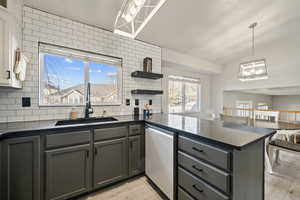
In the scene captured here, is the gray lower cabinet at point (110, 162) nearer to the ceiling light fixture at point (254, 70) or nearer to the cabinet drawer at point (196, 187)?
the cabinet drawer at point (196, 187)

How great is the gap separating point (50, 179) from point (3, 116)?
1.03 metres

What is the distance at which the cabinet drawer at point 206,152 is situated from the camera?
3.06 feet

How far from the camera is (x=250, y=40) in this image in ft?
11.1

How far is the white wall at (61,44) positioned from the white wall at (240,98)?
376 cm

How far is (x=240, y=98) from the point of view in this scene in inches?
210

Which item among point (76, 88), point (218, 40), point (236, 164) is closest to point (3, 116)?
point (76, 88)

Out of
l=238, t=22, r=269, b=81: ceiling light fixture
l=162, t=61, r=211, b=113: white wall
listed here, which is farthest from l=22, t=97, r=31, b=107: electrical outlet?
l=238, t=22, r=269, b=81: ceiling light fixture

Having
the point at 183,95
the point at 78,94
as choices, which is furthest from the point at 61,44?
the point at 183,95

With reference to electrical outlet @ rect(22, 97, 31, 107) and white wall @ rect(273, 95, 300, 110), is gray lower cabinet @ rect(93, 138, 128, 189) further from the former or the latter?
white wall @ rect(273, 95, 300, 110)

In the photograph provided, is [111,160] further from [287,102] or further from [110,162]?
[287,102]

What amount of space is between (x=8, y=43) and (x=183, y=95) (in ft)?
12.4

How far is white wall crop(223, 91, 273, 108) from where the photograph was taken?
15.7ft

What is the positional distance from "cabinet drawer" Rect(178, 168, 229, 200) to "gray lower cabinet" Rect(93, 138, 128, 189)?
84 centimetres

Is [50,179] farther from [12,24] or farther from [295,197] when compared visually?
[295,197]
